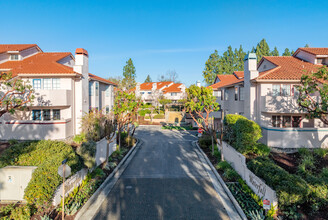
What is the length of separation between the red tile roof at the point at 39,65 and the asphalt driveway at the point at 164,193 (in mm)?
11574

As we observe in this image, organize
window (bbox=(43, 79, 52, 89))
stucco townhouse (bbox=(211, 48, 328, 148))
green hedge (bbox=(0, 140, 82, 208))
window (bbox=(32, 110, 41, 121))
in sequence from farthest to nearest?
window (bbox=(32, 110, 41, 121)) < window (bbox=(43, 79, 52, 89)) < stucco townhouse (bbox=(211, 48, 328, 148)) < green hedge (bbox=(0, 140, 82, 208))

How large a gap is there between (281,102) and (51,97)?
1939 cm

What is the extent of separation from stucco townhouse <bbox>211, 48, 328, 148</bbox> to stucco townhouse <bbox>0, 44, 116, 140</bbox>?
13391mm

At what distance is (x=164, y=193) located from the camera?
10.5 meters

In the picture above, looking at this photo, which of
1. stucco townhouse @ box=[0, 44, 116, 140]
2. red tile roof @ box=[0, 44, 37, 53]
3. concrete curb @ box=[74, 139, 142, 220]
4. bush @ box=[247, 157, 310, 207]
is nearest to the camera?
bush @ box=[247, 157, 310, 207]

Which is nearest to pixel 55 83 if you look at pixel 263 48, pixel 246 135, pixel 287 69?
pixel 246 135

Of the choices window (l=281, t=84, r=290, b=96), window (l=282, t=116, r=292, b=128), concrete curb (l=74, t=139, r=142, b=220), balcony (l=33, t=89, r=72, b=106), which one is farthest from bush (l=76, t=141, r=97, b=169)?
window (l=282, t=116, r=292, b=128)

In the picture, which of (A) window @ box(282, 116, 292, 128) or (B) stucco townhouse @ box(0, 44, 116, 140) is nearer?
(B) stucco townhouse @ box(0, 44, 116, 140)

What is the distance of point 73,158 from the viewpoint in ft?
34.4

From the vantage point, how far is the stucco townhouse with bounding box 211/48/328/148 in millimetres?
16406

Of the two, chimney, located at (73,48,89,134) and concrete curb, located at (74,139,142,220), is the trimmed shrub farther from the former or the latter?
chimney, located at (73,48,89,134)

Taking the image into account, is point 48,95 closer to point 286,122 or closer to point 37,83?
point 37,83

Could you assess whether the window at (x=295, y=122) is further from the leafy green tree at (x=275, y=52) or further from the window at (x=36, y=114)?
the leafy green tree at (x=275, y=52)

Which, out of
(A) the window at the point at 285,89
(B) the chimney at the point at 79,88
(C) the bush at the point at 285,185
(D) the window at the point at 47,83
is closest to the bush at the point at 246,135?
(C) the bush at the point at 285,185
